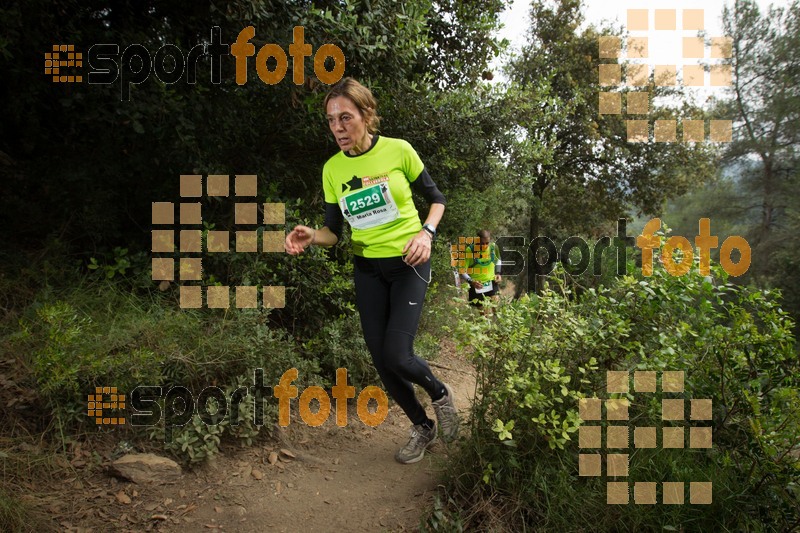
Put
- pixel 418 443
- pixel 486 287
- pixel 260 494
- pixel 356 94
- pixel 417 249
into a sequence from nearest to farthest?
pixel 417 249
pixel 356 94
pixel 260 494
pixel 418 443
pixel 486 287

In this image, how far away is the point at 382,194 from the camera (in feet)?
10.1

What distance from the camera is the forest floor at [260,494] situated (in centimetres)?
286

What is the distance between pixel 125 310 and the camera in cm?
413

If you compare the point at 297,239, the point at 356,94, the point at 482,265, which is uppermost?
the point at 356,94

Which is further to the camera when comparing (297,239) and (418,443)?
(418,443)

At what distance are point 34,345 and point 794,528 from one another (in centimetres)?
466

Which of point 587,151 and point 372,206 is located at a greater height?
point 587,151

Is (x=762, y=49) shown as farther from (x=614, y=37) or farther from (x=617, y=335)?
(x=617, y=335)

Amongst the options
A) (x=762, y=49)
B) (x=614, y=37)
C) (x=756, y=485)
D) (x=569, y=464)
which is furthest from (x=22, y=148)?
(x=762, y=49)

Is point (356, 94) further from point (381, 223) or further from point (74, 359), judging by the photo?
point (74, 359)
